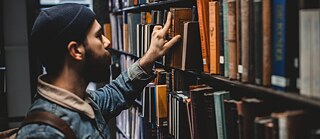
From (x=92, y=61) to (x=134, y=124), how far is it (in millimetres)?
1480

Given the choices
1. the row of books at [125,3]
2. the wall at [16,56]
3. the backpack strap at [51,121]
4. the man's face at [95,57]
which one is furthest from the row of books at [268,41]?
the wall at [16,56]

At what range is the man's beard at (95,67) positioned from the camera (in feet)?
6.05

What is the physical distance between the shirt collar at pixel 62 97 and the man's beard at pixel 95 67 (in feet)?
0.44

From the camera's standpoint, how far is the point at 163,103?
238 centimetres

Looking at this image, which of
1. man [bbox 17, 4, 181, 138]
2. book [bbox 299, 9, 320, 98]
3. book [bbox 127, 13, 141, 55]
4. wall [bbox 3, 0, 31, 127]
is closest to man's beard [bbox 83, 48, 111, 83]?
man [bbox 17, 4, 181, 138]

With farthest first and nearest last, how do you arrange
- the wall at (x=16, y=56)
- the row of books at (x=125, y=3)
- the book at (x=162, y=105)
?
the wall at (x=16, y=56), the row of books at (x=125, y=3), the book at (x=162, y=105)

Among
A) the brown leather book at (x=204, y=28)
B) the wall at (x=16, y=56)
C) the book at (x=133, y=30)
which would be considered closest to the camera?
the brown leather book at (x=204, y=28)

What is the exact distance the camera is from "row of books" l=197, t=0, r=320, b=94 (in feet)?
3.74

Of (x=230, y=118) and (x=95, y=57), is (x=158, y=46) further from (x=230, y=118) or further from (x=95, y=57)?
(x=230, y=118)

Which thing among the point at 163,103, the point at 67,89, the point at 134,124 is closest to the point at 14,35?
the point at 134,124

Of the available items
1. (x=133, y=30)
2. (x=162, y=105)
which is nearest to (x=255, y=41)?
(x=162, y=105)

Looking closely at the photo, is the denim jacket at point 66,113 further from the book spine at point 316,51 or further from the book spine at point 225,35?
the book spine at point 316,51

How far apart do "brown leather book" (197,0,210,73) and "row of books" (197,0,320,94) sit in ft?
0.30

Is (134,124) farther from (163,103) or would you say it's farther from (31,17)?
(31,17)
